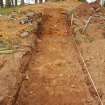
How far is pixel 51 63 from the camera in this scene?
10.1 m

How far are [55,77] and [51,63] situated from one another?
1.10 meters

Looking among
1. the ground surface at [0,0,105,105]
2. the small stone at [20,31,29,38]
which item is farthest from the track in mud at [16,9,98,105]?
the small stone at [20,31,29,38]

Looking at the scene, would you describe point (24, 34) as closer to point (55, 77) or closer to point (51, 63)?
point (51, 63)

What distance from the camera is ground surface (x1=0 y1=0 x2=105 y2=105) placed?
7.85 m

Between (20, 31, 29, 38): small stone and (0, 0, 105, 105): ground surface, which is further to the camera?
(20, 31, 29, 38): small stone

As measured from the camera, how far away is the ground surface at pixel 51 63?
309 inches

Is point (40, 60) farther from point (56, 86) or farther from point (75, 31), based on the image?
point (75, 31)

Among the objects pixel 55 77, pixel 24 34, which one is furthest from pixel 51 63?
pixel 24 34

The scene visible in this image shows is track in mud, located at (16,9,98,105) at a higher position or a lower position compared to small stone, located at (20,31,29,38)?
lower

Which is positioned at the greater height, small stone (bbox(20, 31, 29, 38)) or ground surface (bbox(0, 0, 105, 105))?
small stone (bbox(20, 31, 29, 38))

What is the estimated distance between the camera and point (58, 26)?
14398 mm

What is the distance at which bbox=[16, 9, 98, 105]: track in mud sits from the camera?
25.6 feet

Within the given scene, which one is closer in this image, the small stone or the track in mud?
the track in mud

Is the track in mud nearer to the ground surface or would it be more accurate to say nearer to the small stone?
the ground surface
